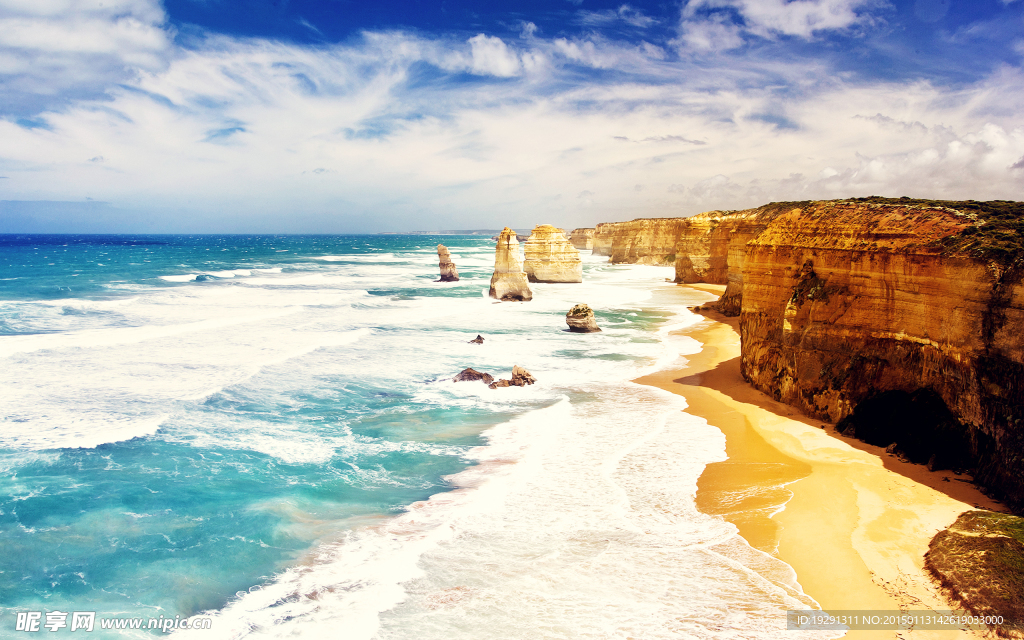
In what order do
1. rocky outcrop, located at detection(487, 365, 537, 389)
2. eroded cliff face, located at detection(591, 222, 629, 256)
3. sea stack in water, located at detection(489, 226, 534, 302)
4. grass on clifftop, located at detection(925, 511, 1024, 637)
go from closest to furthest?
grass on clifftop, located at detection(925, 511, 1024, 637) < rocky outcrop, located at detection(487, 365, 537, 389) < sea stack in water, located at detection(489, 226, 534, 302) < eroded cliff face, located at detection(591, 222, 629, 256)

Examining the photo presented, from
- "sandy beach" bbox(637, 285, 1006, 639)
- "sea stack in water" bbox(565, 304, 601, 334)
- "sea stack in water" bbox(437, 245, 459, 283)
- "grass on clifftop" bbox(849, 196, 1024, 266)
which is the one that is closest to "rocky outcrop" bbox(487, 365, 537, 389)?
"sandy beach" bbox(637, 285, 1006, 639)

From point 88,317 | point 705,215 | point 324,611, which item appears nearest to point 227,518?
point 324,611

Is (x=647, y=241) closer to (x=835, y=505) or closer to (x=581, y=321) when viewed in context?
(x=581, y=321)

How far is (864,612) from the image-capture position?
6246 millimetres

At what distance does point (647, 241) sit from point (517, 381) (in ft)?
196

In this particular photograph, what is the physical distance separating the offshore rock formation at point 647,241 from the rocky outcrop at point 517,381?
5291 centimetres

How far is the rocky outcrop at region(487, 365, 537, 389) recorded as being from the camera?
16547 mm

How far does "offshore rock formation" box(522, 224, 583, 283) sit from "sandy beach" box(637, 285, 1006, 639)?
114 ft

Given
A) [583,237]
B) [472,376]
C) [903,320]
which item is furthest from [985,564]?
[583,237]

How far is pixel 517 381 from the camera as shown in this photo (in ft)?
54.7

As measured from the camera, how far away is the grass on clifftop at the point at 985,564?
5.93 m

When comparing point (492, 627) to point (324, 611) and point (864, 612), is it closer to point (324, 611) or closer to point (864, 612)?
point (324, 611)

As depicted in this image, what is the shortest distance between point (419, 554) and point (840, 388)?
9.96m

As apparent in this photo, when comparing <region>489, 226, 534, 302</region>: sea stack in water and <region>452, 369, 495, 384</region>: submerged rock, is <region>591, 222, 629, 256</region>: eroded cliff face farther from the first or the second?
<region>452, 369, 495, 384</region>: submerged rock
